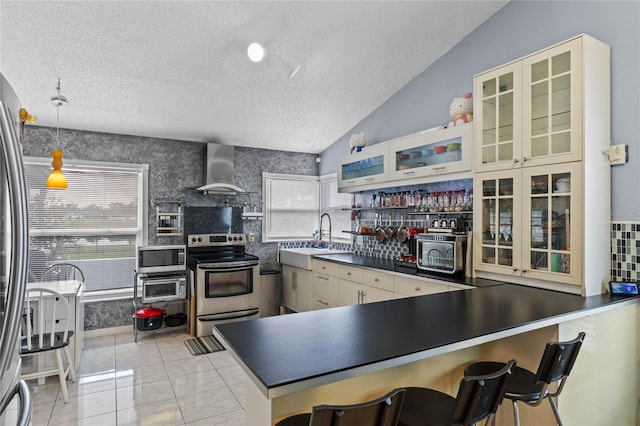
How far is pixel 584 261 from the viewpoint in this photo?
2.17 m

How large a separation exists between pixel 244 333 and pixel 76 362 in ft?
9.35

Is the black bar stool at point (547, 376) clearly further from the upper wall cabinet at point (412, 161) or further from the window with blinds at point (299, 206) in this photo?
the window with blinds at point (299, 206)

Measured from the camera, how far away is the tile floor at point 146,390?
2650 millimetres

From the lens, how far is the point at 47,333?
10.4 ft

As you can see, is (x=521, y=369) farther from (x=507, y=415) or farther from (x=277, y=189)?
(x=277, y=189)

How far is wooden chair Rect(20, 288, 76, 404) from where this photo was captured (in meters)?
2.77

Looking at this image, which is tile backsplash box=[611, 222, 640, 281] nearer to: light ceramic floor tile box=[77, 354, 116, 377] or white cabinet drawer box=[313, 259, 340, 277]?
white cabinet drawer box=[313, 259, 340, 277]

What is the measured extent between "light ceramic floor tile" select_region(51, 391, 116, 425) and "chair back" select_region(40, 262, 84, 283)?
1.57 m

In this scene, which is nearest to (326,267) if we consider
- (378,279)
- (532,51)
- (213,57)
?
(378,279)

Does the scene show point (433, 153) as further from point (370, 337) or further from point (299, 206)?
point (299, 206)

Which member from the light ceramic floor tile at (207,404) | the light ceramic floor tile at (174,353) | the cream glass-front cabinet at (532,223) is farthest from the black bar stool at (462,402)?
the light ceramic floor tile at (174,353)

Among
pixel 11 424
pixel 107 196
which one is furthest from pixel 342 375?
pixel 107 196

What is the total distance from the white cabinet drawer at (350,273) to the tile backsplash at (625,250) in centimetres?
204

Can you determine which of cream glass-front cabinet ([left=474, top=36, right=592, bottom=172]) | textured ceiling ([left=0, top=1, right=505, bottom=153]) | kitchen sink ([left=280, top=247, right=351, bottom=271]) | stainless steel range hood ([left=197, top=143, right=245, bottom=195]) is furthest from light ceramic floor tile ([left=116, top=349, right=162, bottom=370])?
cream glass-front cabinet ([left=474, top=36, right=592, bottom=172])
